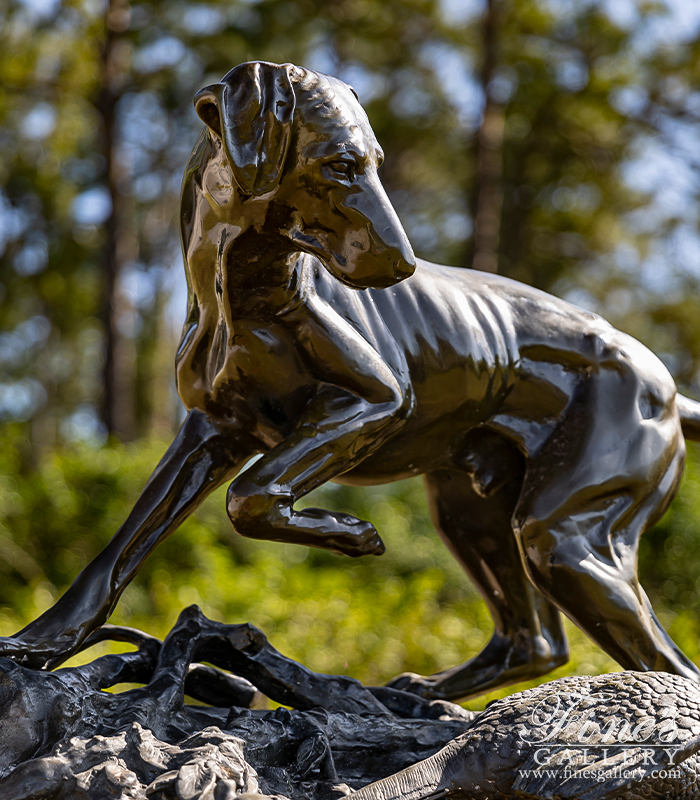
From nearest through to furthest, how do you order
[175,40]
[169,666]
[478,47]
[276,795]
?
[276,795] → [169,666] → [175,40] → [478,47]

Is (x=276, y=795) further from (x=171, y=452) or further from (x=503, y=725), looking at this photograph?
(x=171, y=452)

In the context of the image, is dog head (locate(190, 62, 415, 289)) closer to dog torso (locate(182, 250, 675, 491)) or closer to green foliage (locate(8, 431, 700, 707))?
dog torso (locate(182, 250, 675, 491))

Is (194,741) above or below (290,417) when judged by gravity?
below

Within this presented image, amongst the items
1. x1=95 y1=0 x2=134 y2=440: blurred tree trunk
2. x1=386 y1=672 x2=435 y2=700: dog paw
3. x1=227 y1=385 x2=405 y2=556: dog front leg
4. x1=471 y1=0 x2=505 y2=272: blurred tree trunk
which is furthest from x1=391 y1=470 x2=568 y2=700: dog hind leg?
x1=95 y1=0 x2=134 y2=440: blurred tree trunk

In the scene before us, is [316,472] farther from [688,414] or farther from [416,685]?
[688,414]

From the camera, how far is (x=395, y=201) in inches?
498

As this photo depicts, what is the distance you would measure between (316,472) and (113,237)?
740 centimetres

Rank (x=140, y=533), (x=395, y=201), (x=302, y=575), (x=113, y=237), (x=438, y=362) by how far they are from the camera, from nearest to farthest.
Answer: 1. (x=140, y=533)
2. (x=438, y=362)
3. (x=302, y=575)
4. (x=113, y=237)
5. (x=395, y=201)

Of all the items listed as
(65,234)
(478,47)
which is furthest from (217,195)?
(65,234)

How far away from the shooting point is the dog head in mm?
1666

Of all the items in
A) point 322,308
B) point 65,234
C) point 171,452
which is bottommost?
point 65,234

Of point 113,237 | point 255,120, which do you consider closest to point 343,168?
point 255,120

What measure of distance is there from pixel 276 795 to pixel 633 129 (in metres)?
10.3

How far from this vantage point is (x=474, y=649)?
4.23 meters
